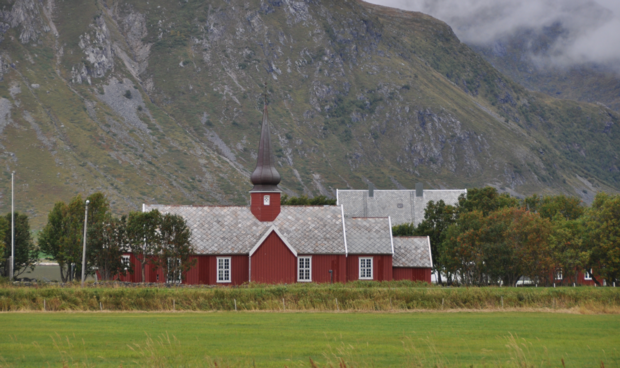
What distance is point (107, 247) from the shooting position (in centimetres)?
5328

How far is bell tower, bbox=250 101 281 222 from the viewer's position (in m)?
58.1

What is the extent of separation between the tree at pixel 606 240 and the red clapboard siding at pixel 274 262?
79.5ft

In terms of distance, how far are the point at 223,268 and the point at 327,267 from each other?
840 cm

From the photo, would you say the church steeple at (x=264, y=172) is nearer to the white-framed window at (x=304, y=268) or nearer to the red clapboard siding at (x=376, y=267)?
the white-framed window at (x=304, y=268)

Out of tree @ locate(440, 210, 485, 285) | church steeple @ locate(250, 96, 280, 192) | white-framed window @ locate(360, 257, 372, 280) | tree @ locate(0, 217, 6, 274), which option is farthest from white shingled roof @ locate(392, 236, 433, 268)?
tree @ locate(0, 217, 6, 274)

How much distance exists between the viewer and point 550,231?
179ft

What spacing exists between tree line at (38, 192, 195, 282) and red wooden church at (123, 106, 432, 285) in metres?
2.52

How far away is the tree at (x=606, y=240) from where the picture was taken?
5369 cm

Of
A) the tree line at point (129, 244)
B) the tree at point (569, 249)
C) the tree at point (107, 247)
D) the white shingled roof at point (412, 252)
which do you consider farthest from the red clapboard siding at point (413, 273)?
the tree at point (107, 247)

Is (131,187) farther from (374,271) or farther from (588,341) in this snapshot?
(588,341)

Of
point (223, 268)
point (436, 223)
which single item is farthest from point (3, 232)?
point (436, 223)

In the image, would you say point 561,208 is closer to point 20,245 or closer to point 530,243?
point 530,243

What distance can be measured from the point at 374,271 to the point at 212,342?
33.7 meters

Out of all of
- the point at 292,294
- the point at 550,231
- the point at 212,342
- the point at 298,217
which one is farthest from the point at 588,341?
the point at 298,217
